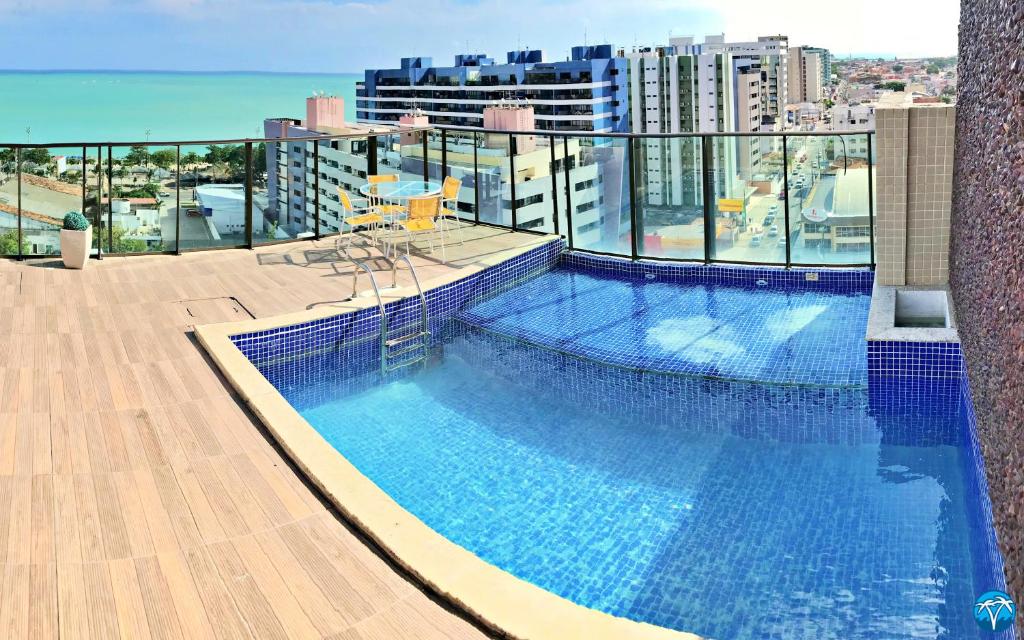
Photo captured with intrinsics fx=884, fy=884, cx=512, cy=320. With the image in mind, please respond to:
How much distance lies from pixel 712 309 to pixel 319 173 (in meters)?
4.08

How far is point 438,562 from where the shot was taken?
2.76 m

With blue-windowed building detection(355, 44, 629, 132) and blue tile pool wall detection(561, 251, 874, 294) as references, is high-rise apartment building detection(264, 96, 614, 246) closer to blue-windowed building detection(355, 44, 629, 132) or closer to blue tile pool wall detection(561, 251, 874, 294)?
blue tile pool wall detection(561, 251, 874, 294)

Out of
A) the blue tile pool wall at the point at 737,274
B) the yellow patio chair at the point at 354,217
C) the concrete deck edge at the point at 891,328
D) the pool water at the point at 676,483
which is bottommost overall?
the pool water at the point at 676,483

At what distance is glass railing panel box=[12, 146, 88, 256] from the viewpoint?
25.2 feet

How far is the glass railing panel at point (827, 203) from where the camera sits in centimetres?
707

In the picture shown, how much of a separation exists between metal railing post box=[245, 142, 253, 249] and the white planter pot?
134 centimetres

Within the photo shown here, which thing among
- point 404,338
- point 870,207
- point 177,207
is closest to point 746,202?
point 870,207

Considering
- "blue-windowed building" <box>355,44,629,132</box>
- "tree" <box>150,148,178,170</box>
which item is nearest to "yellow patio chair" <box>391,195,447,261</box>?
"tree" <box>150,148,178,170</box>

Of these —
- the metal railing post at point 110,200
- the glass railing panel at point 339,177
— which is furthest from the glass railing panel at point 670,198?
the metal railing post at point 110,200

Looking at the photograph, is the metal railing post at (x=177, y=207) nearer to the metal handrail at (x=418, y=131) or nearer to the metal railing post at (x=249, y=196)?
the metal handrail at (x=418, y=131)

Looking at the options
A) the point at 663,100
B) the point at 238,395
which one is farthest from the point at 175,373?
the point at 663,100

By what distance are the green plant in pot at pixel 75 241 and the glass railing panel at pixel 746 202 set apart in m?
5.28

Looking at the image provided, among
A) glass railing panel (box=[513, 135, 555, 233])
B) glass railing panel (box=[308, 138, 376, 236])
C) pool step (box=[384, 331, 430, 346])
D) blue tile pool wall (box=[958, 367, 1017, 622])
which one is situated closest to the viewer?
blue tile pool wall (box=[958, 367, 1017, 622])

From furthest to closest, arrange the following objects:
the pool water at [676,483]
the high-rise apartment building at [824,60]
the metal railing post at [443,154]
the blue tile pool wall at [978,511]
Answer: the high-rise apartment building at [824,60], the metal railing post at [443,154], the pool water at [676,483], the blue tile pool wall at [978,511]
